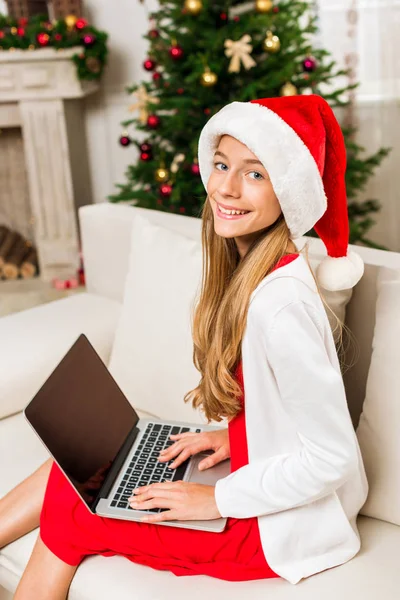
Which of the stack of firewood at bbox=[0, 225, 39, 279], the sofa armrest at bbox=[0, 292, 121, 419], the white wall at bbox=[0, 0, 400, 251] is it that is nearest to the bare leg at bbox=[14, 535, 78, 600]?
the sofa armrest at bbox=[0, 292, 121, 419]

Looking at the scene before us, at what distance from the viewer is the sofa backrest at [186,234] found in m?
1.47

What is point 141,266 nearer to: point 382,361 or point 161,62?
point 382,361

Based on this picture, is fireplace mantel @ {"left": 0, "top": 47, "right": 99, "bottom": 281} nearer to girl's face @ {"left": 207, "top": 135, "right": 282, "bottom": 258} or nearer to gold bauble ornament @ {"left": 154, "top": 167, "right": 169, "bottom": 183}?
gold bauble ornament @ {"left": 154, "top": 167, "right": 169, "bottom": 183}

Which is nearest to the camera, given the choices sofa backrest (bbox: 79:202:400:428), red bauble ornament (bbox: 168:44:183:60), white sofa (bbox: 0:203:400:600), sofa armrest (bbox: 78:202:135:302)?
white sofa (bbox: 0:203:400:600)

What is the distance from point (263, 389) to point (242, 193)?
318 mm

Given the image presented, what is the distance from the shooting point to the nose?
1112mm

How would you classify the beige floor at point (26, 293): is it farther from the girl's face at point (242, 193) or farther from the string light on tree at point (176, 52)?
the girl's face at point (242, 193)

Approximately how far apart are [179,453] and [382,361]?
17.2 inches

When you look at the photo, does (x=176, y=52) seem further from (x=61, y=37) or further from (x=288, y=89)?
(x=61, y=37)

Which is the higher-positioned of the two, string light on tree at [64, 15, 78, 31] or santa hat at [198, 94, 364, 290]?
string light on tree at [64, 15, 78, 31]

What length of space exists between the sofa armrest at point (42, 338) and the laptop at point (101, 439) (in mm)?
394

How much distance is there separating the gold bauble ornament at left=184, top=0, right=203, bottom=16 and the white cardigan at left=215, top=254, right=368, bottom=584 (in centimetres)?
190

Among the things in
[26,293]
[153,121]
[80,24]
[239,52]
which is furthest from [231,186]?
[26,293]

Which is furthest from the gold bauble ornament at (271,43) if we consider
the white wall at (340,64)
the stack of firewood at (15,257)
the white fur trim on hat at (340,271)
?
the stack of firewood at (15,257)
